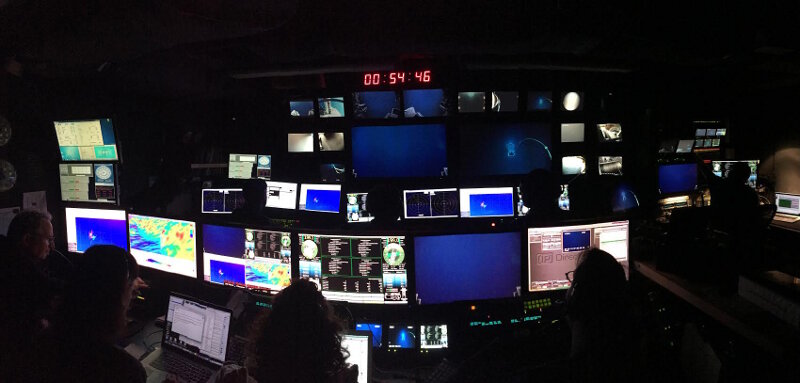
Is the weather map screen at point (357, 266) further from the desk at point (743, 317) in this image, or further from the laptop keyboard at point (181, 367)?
the desk at point (743, 317)

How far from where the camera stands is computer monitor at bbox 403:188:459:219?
458cm

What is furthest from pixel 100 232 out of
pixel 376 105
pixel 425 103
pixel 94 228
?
pixel 425 103

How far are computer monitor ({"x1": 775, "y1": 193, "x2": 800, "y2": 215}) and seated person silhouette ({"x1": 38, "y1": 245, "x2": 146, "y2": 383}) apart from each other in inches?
348

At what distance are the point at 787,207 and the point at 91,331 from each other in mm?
9114

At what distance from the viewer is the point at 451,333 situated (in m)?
1.95

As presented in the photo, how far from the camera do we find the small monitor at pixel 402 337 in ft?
6.36

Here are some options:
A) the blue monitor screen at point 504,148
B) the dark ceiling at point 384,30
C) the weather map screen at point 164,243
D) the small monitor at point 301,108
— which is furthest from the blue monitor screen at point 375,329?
the small monitor at point 301,108

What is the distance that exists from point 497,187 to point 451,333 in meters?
2.78

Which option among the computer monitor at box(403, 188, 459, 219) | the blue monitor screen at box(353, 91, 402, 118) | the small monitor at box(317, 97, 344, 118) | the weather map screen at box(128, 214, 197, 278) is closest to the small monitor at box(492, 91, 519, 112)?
the blue monitor screen at box(353, 91, 402, 118)

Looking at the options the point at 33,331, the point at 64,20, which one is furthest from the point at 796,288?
the point at 64,20

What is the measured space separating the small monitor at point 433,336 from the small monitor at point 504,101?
4.36 metres

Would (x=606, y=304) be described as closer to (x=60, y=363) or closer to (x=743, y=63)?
(x=60, y=363)

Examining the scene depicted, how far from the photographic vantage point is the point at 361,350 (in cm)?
173

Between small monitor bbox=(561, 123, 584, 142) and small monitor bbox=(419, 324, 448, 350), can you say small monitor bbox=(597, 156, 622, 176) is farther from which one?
small monitor bbox=(419, 324, 448, 350)
